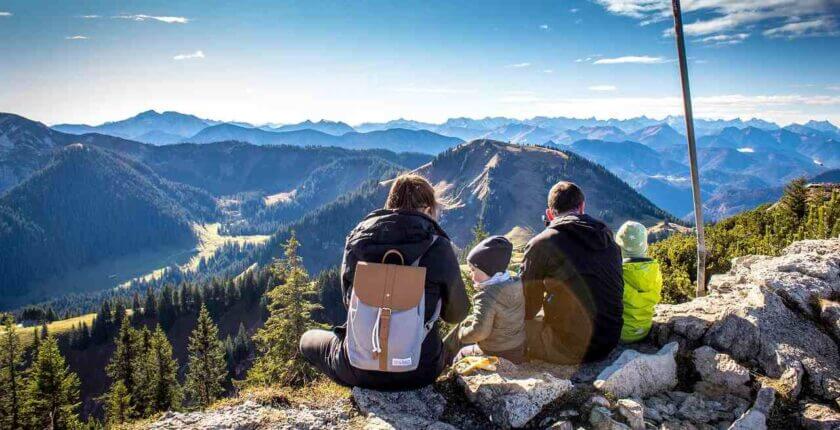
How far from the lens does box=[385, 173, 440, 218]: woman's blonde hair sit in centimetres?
690

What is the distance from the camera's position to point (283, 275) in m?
28.0

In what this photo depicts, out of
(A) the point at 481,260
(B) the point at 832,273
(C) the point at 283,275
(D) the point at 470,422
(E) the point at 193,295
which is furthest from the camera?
(E) the point at 193,295

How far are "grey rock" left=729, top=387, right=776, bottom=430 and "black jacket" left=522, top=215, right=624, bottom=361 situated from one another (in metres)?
2.15

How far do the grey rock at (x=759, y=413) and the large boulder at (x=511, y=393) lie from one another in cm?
254

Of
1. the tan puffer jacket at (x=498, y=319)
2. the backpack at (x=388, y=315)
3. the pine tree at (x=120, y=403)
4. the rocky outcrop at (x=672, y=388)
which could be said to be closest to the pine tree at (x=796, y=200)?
the rocky outcrop at (x=672, y=388)

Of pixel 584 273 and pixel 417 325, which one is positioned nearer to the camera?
pixel 417 325

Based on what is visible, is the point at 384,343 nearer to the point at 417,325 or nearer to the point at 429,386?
the point at 417,325

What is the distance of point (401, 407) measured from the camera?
7.05m

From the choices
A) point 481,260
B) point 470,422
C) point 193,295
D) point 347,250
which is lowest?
point 193,295

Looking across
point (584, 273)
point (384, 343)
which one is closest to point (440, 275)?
point (384, 343)

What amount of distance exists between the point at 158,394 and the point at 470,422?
4744 cm

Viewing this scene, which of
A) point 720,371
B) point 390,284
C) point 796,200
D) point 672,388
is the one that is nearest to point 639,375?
point 672,388

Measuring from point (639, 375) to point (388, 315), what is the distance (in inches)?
186

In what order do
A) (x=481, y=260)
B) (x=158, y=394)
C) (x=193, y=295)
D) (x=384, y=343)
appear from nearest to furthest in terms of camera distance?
(x=384, y=343) < (x=481, y=260) < (x=158, y=394) < (x=193, y=295)
